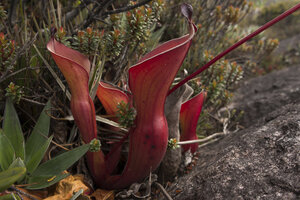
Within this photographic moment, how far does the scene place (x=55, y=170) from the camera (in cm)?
94

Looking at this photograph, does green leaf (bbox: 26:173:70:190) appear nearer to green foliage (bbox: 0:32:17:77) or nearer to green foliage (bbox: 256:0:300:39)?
green foliage (bbox: 0:32:17:77)

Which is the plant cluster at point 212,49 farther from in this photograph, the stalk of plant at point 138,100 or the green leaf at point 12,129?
the green leaf at point 12,129

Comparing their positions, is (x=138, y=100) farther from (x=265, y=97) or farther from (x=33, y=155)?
(x=265, y=97)

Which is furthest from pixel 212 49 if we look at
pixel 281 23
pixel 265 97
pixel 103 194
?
pixel 281 23

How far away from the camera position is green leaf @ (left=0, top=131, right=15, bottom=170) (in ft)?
3.04

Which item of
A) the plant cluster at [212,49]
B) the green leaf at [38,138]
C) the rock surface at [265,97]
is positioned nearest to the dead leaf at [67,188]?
the green leaf at [38,138]

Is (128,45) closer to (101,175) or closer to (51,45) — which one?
(51,45)

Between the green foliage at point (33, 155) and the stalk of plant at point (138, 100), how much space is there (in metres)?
0.12

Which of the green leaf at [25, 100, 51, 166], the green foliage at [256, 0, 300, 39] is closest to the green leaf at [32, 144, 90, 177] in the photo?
the green leaf at [25, 100, 51, 166]

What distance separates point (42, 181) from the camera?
0.93 metres

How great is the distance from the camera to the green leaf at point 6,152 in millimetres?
926

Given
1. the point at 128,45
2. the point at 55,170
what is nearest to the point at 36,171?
the point at 55,170

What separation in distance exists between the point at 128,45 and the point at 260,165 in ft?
2.57

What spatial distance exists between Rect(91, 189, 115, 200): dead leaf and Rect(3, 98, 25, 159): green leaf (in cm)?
35
